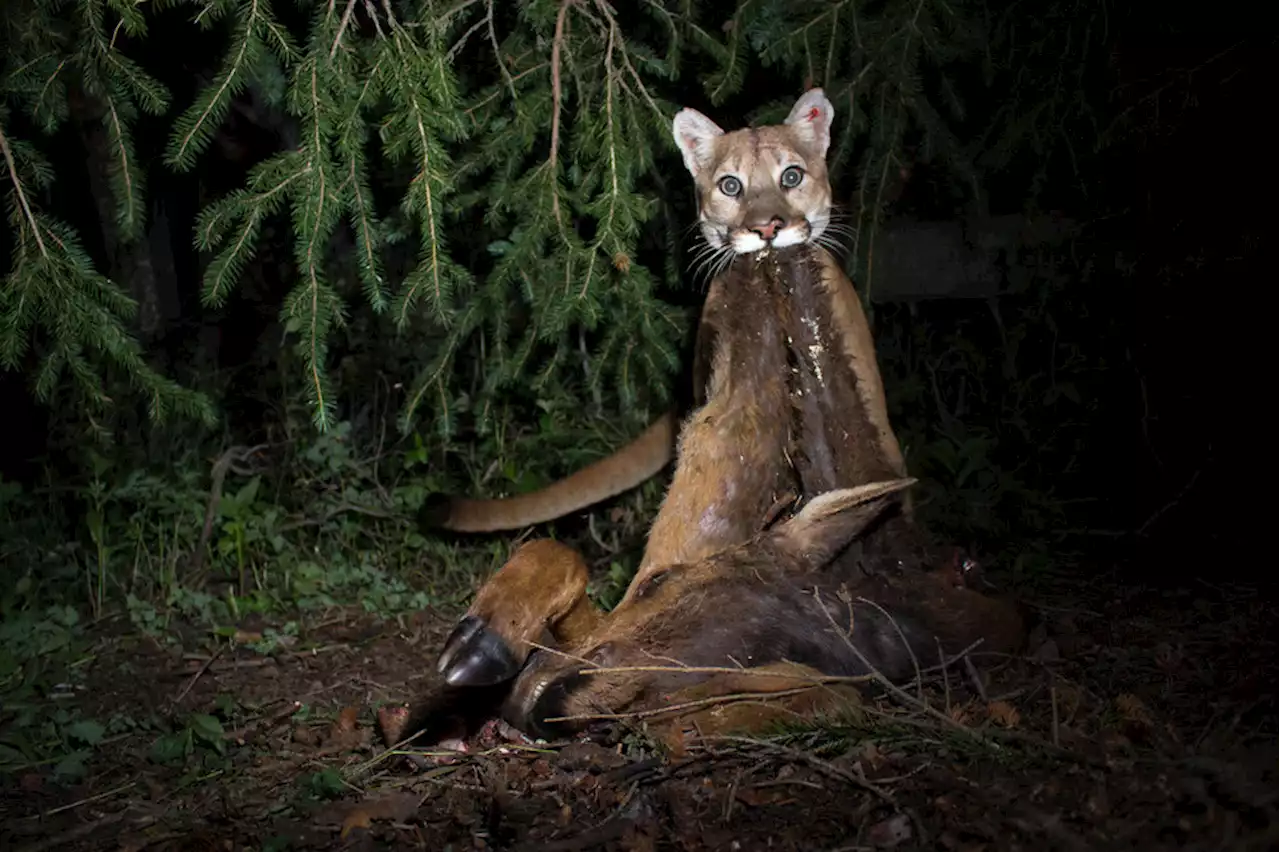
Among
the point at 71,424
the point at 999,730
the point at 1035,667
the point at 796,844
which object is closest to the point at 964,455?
the point at 1035,667

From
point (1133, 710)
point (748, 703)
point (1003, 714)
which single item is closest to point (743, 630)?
point (748, 703)

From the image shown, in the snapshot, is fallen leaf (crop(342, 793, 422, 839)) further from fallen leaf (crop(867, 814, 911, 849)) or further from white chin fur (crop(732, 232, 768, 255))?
white chin fur (crop(732, 232, 768, 255))

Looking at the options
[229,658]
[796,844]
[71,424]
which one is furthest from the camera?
[71,424]

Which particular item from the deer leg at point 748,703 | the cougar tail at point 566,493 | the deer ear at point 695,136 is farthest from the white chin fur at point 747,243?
the deer leg at point 748,703

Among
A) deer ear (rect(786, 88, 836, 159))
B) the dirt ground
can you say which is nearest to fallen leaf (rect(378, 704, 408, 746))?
the dirt ground

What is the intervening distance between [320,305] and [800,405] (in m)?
1.55

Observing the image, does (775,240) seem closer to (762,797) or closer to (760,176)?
(760,176)

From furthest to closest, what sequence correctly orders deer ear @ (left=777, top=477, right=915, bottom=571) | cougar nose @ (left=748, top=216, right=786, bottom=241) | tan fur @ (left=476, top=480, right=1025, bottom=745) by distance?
cougar nose @ (left=748, top=216, right=786, bottom=241)
deer ear @ (left=777, top=477, right=915, bottom=571)
tan fur @ (left=476, top=480, right=1025, bottom=745)

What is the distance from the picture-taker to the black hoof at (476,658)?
3320mm

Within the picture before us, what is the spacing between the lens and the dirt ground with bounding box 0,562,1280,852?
8.50ft

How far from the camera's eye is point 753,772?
305cm

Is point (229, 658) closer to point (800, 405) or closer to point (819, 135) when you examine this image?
point (800, 405)

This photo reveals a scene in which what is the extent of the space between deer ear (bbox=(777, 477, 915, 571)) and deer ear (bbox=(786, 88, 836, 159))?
1.29 metres

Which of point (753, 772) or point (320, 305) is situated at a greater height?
point (320, 305)
